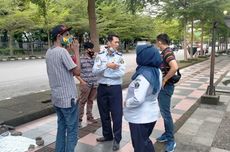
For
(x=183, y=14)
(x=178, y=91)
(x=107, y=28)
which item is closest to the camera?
(x=178, y=91)

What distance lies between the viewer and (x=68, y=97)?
3414 mm

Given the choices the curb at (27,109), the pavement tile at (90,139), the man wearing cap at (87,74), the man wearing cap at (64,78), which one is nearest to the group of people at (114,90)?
the man wearing cap at (64,78)

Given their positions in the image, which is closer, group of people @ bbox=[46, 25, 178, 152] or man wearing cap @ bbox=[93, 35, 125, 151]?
group of people @ bbox=[46, 25, 178, 152]

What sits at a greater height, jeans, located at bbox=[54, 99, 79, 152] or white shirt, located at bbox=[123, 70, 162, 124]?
white shirt, located at bbox=[123, 70, 162, 124]

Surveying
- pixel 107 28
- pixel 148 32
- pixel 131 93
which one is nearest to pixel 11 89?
pixel 131 93

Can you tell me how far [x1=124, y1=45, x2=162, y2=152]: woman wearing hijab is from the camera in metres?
2.93

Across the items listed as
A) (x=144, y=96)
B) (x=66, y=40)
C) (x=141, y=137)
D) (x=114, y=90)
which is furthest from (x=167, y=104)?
(x=66, y=40)

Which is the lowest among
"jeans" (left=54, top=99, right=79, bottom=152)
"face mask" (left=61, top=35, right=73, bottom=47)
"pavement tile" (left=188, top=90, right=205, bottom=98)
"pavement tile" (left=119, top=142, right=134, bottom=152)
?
"pavement tile" (left=119, top=142, right=134, bottom=152)

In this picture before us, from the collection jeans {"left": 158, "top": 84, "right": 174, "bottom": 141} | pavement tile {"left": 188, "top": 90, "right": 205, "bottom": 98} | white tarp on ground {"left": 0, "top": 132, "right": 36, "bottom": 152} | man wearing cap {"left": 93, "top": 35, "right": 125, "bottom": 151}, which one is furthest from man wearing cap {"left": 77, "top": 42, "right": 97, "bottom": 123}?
pavement tile {"left": 188, "top": 90, "right": 205, "bottom": 98}

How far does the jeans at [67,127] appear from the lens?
349 cm

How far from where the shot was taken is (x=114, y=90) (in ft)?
13.8

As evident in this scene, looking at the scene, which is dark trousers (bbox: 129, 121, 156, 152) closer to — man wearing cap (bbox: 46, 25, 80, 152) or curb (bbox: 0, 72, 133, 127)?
man wearing cap (bbox: 46, 25, 80, 152)

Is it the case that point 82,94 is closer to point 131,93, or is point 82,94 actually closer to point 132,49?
point 131,93

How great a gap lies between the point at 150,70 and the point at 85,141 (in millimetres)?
2031
